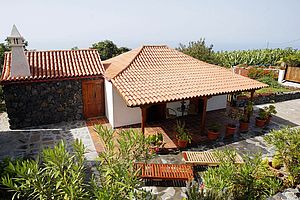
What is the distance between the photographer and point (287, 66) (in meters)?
26.1

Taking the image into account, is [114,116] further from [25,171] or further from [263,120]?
[263,120]

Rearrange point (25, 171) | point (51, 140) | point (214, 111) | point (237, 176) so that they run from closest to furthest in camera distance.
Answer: point (25, 171) < point (237, 176) < point (51, 140) < point (214, 111)

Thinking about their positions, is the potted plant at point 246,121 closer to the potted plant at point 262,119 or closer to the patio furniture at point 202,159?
the potted plant at point 262,119

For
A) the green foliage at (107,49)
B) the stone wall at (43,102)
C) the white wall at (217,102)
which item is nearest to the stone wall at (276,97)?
the white wall at (217,102)

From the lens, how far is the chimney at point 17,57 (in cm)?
1266

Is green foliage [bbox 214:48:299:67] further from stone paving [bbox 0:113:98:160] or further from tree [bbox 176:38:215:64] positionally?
stone paving [bbox 0:113:98:160]

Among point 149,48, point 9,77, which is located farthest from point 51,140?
point 149,48

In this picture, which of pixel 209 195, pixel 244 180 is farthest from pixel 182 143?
pixel 209 195

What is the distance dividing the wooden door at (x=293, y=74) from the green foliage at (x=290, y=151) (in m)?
21.3

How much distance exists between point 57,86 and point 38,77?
48.2 inches

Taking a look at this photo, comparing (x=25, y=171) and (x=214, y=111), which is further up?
(x=25, y=171)

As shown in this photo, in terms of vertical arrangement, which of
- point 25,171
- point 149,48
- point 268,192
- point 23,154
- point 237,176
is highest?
point 149,48

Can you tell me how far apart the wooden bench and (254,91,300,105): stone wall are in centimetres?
1333

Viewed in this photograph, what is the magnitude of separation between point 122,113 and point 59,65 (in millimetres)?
5512
